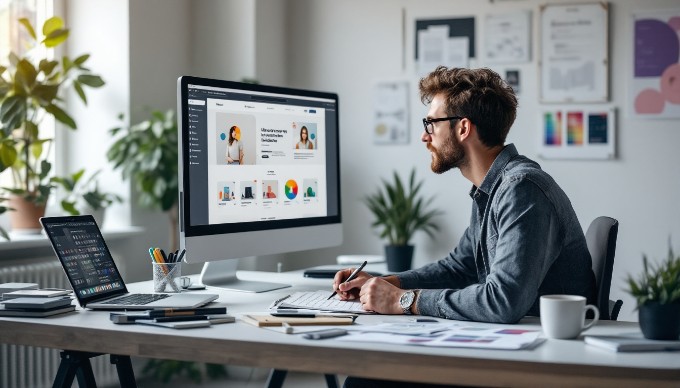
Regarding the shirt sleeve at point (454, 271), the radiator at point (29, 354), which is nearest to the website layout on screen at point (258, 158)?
the shirt sleeve at point (454, 271)

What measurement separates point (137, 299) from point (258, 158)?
0.59m

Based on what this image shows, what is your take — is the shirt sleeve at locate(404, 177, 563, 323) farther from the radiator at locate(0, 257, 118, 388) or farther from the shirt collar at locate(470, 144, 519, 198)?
the radiator at locate(0, 257, 118, 388)

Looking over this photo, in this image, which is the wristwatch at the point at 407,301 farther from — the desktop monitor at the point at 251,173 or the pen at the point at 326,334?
the desktop monitor at the point at 251,173

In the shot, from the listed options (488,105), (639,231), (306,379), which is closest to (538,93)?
(639,231)

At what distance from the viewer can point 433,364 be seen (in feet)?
4.83

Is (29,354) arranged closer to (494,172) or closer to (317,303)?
(317,303)

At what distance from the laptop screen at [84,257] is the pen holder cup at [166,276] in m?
0.10

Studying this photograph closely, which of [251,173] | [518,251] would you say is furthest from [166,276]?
[518,251]

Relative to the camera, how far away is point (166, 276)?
227 cm

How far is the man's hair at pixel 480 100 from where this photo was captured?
2.15 meters

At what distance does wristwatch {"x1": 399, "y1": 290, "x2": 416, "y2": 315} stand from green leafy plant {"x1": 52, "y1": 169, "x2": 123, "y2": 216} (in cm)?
212

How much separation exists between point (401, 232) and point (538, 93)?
1003 mm

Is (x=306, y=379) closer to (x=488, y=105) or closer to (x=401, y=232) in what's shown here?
(x=401, y=232)

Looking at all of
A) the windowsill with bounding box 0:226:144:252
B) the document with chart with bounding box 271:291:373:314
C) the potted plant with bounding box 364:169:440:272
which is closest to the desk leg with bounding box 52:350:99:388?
the document with chart with bounding box 271:291:373:314
